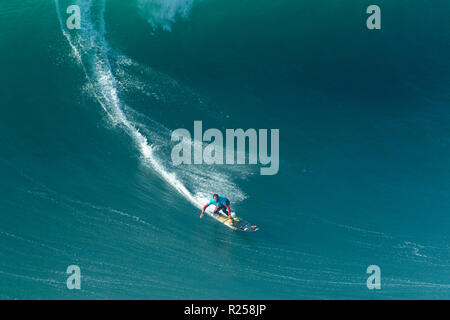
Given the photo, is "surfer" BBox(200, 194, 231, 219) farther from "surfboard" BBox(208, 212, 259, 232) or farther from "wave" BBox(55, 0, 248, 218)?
"wave" BBox(55, 0, 248, 218)

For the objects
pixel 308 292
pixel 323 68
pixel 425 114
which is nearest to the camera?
pixel 308 292

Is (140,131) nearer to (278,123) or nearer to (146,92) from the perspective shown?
(146,92)

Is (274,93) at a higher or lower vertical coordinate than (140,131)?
higher

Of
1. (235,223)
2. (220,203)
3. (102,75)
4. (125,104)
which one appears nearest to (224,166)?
(220,203)

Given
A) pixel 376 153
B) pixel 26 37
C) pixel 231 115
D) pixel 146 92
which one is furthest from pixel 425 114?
pixel 26 37

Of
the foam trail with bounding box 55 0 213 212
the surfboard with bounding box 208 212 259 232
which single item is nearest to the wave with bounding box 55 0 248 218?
the foam trail with bounding box 55 0 213 212

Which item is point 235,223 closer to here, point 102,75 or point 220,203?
point 220,203
